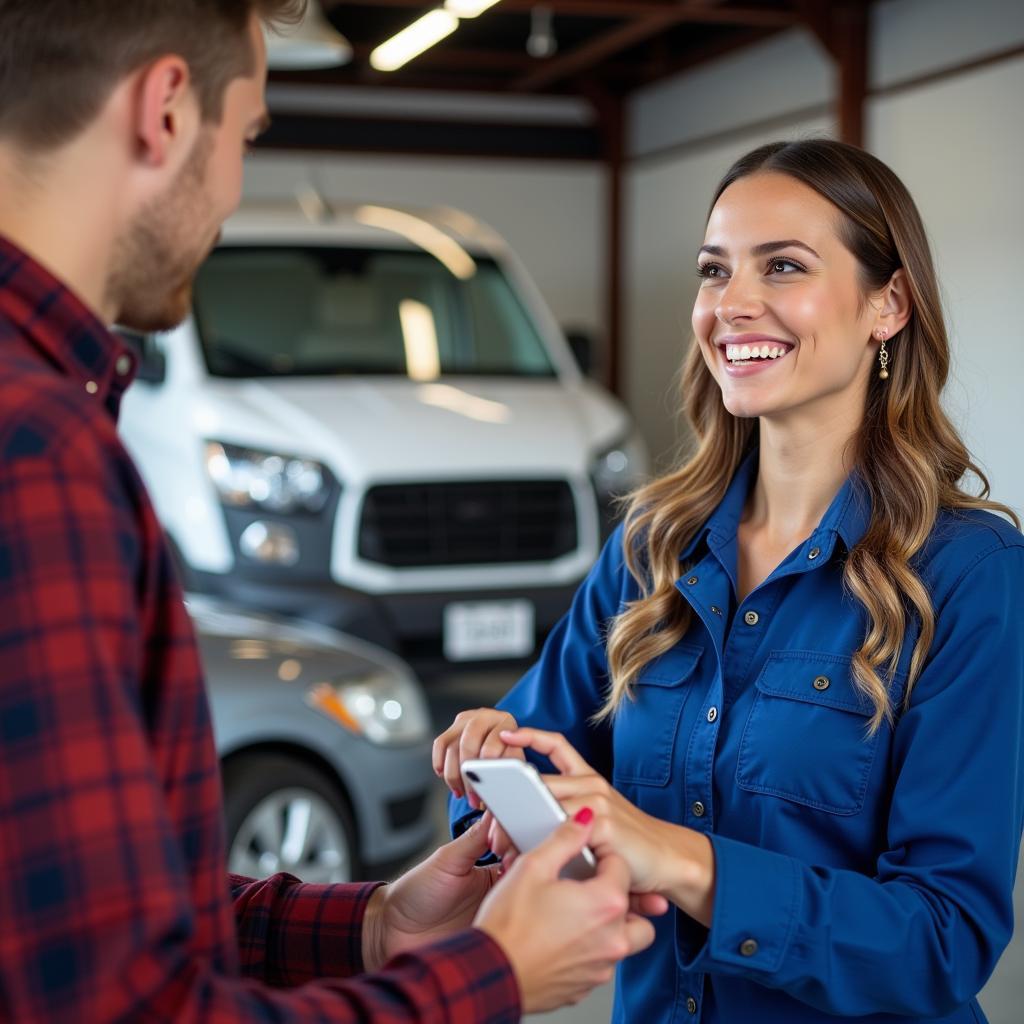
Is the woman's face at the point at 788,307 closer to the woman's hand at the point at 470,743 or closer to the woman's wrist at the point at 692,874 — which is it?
the woman's hand at the point at 470,743

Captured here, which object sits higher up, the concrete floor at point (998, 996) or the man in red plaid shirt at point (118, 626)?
the man in red plaid shirt at point (118, 626)

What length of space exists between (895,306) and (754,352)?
9.8 inches

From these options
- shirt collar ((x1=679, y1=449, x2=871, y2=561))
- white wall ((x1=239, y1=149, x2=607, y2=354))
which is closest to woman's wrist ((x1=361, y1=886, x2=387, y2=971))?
shirt collar ((x1=679, y1=449, x2=871, y2=561))

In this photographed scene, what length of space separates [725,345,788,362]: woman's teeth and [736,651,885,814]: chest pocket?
0.47 meters

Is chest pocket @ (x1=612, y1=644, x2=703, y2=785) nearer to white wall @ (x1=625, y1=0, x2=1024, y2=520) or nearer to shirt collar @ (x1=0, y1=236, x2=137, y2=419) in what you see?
shirt collar @ (x1=0, y1=236, x2=137, y2=419)

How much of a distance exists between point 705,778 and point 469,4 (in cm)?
884

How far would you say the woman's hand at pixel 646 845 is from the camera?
157 centimetres

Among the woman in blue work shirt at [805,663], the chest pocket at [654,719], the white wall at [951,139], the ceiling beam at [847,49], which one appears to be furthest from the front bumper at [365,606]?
the ceiling beam at [847,49]

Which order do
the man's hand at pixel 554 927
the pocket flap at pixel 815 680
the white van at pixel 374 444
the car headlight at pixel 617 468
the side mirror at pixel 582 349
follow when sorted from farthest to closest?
the side mirror at pixel 582 349, the car headlight at pixel 617 468, the white van at pixel 374 444, the pocket flap at pixel 815 680, the man's hand at pixel 554 927

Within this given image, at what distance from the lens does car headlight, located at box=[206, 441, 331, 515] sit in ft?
21.4

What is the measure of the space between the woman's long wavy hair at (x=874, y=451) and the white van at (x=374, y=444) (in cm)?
419

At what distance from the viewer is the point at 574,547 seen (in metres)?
6.89

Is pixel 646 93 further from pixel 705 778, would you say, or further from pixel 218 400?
pixel 705 778

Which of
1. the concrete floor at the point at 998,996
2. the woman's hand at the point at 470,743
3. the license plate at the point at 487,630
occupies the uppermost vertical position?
the woman's hand at the point at 470,743
